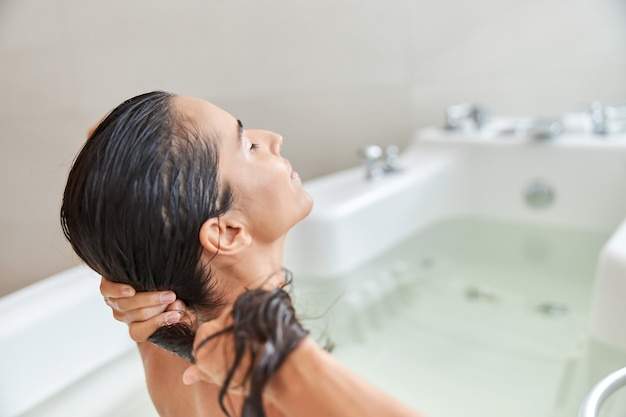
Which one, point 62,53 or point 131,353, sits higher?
point 62,53

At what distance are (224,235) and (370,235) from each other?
2.58 feet

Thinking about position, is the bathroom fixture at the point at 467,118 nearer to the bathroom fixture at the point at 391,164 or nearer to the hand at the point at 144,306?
the bathroom fixture at the point at 391,164

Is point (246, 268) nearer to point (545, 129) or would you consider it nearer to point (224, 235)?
point (224, 235)

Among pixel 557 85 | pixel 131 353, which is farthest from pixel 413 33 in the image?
pixel 131 353

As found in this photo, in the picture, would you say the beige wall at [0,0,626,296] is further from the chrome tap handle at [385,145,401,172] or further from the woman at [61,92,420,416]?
the woman at [61,92,420,416]

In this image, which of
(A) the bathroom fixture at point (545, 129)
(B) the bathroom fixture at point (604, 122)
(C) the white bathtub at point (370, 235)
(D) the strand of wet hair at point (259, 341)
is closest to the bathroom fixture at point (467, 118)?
(C) the white bathtub at point (370, 235)

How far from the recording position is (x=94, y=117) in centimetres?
118

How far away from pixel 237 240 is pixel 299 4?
3.66 ft

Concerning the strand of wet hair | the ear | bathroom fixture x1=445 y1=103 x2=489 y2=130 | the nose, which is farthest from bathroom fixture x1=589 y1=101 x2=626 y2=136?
the strand of wet hair

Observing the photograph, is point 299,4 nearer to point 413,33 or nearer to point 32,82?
point 413,33

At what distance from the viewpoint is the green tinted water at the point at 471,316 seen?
109 centimetres

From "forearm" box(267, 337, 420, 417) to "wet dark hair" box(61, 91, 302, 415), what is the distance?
0.18 metres

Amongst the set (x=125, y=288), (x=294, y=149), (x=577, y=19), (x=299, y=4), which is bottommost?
(x=294, y=149)

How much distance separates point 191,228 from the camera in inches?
22.3
